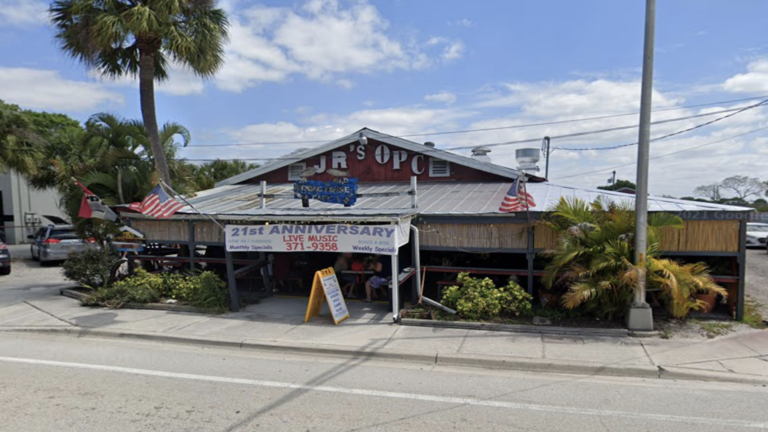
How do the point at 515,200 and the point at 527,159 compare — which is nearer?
the point at 515,200

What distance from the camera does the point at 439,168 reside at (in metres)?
14.4

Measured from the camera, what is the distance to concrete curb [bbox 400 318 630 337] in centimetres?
779

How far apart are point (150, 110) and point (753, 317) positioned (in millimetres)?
15271

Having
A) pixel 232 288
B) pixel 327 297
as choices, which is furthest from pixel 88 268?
pixel 327 297

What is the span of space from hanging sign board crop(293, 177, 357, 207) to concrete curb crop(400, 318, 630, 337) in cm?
282

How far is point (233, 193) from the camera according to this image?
564 inches

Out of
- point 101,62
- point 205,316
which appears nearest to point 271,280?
point 205,316

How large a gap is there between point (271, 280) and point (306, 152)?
15.5 ft

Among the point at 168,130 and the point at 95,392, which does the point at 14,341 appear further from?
the point at 168,130

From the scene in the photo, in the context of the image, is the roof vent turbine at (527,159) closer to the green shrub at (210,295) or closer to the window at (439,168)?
the window at (439,168)

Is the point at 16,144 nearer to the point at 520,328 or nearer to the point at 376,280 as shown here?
the point at 376,280

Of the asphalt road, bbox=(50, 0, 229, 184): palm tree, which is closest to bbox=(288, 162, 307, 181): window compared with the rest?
bbox=(50, 0, 229, 184): palm tree

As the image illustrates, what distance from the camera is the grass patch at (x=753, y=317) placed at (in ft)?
26.8

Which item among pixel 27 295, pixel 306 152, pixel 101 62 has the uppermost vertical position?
pixel 101 62
